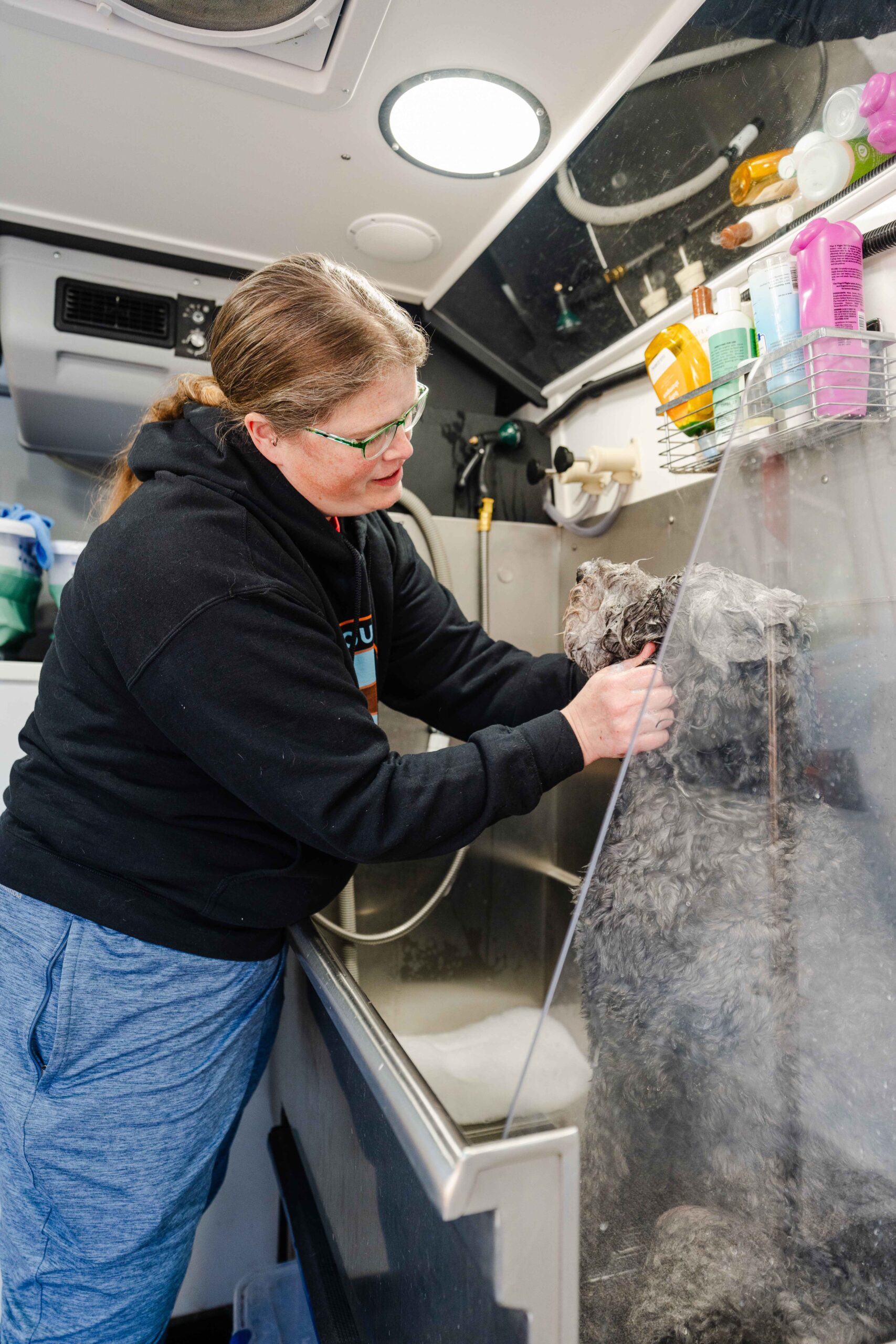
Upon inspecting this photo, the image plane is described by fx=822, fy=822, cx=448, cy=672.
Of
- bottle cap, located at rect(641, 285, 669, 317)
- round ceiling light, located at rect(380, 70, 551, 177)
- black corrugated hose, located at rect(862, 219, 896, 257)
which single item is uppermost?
round ceiling light, located at rect(380, 70, 551, 177)

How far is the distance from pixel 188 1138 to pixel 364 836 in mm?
568

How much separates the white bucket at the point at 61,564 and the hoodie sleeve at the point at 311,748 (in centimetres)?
92

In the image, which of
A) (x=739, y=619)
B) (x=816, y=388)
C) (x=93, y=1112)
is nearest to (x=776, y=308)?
(x=816, y=388)

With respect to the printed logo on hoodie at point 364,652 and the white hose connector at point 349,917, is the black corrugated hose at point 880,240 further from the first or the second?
the white hose connector at point 349,917

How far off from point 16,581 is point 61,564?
0.34 ft

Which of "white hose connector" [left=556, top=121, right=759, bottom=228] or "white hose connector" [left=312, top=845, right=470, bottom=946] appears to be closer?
"white hose connector" [left=556, top=121, right=759, bottom=228]

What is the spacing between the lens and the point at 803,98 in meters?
1.07

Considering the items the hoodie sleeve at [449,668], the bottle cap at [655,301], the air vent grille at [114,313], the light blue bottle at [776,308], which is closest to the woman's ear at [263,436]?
the hoodie sleeve at [449,668]

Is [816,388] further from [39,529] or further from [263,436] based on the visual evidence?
[39,529]

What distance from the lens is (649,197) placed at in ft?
4.41

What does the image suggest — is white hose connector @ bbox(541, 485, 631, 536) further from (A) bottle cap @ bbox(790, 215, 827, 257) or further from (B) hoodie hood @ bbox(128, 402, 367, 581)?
(B) hoodie hood @ bbox(128, 402, 367, 581)

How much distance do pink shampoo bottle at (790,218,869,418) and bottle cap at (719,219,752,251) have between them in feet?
0.60

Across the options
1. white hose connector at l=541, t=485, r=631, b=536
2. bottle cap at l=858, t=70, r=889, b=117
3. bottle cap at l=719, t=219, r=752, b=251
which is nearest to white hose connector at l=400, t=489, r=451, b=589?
white hose connector at l=541, t=485, r=631, b=536

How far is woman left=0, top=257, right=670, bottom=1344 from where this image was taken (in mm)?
866
